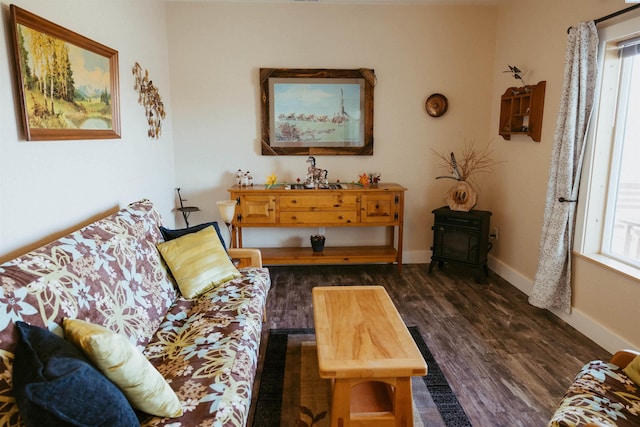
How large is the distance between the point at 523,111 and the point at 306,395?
3.09 m

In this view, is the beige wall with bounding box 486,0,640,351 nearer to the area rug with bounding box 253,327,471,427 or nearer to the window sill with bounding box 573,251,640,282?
the window sill with bounding box 573,251,640,282

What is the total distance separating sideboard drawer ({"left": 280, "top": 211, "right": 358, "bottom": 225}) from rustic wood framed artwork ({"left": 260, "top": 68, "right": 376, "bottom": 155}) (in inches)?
27.9

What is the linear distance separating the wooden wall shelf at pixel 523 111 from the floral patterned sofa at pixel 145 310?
8.81ft

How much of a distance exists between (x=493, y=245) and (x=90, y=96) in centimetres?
388

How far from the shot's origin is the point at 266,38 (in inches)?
164

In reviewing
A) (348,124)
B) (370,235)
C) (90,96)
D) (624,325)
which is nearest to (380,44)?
(348,124)

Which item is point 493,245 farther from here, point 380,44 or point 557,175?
point 380,44

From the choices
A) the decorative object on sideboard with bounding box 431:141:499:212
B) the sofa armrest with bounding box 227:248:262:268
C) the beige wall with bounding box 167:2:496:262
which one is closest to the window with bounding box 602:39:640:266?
the decorative object on sideboard with bounding box 431:141:499:212

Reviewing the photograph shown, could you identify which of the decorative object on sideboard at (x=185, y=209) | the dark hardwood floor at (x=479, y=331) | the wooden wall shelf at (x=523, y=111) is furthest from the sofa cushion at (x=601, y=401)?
the decorative object on sideboard at (x=185, y=209)

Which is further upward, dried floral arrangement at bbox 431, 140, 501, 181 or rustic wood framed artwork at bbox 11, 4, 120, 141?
rustic wood framed artwork at bbox 11, 4, 120, 141

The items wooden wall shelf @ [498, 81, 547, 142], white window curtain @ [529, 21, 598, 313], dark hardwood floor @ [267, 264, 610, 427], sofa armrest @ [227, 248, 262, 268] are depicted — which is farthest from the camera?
wooden wall shelf @ [498, 81, 547, 142]

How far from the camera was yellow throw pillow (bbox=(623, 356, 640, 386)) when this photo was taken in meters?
1.71

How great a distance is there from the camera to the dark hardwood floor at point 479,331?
225 centimetres

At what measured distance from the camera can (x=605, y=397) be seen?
1.61m
